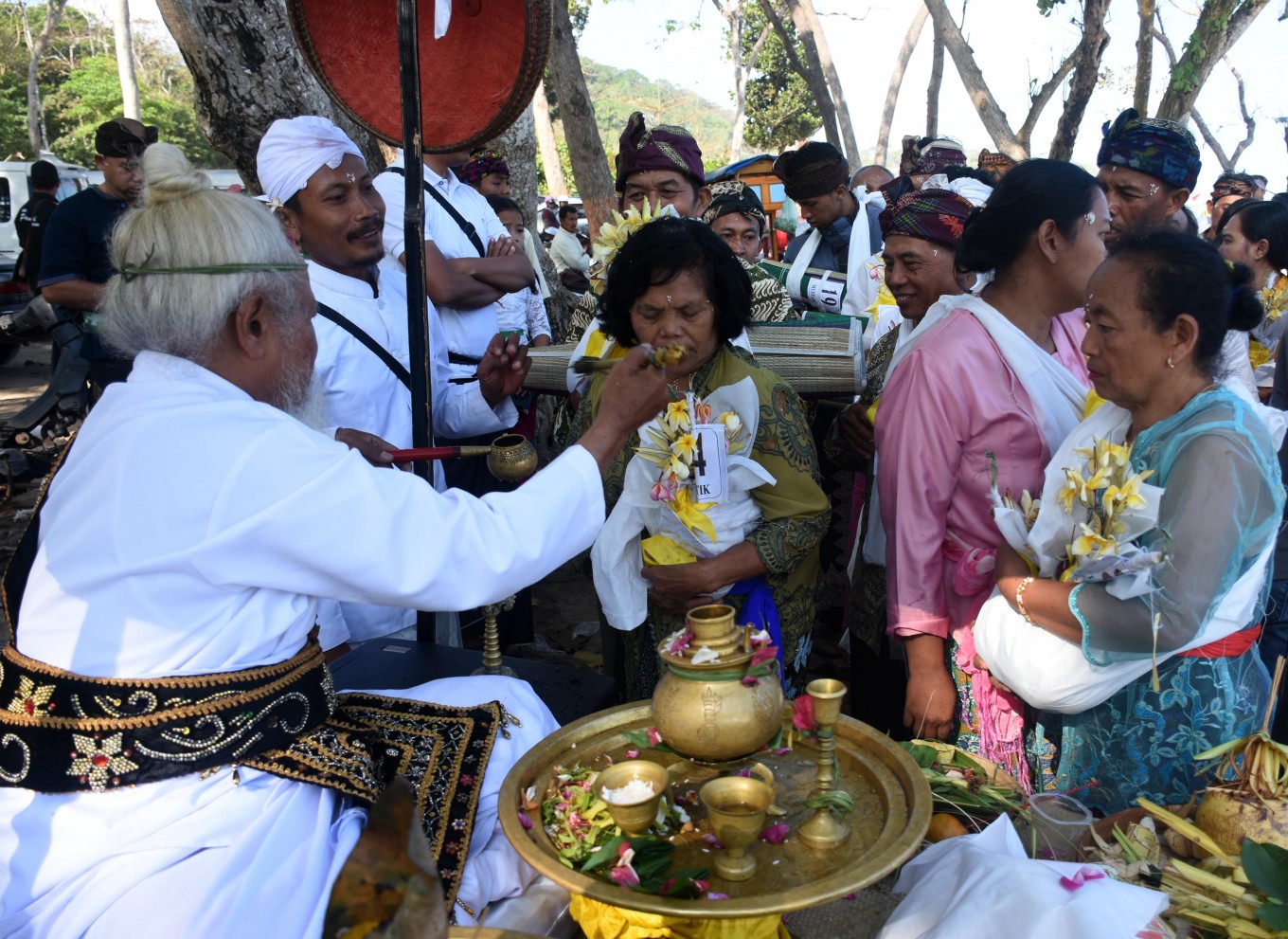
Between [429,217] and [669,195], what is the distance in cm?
107

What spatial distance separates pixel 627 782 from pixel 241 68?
5095 millimetres

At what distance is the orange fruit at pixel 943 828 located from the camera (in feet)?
7.73

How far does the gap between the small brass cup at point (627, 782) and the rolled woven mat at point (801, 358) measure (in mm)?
1784

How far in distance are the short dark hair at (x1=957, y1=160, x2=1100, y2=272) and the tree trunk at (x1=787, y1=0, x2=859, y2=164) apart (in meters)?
13.2

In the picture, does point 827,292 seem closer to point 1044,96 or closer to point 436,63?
point 436,63

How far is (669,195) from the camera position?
4.40 meters

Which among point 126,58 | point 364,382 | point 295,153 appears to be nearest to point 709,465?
point 364,382

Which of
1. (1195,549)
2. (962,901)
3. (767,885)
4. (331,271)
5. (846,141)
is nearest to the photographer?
(767,885)

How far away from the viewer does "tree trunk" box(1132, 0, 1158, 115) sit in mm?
11867

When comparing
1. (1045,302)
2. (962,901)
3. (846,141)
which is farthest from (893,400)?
(846,141)

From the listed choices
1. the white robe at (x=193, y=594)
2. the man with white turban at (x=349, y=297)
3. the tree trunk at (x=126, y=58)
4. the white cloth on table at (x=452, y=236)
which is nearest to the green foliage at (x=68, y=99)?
the tree trunk at (x=126, y=58)

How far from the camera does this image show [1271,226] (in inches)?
211

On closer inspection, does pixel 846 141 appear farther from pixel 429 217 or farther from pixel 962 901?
pixel 962 901

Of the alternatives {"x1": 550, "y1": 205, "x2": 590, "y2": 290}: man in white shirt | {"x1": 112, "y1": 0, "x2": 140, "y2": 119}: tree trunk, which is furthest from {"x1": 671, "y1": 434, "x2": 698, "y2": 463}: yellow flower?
{"x1": 112, "y1": 0, "x2": 140, "y2": 119}: tree trunk
